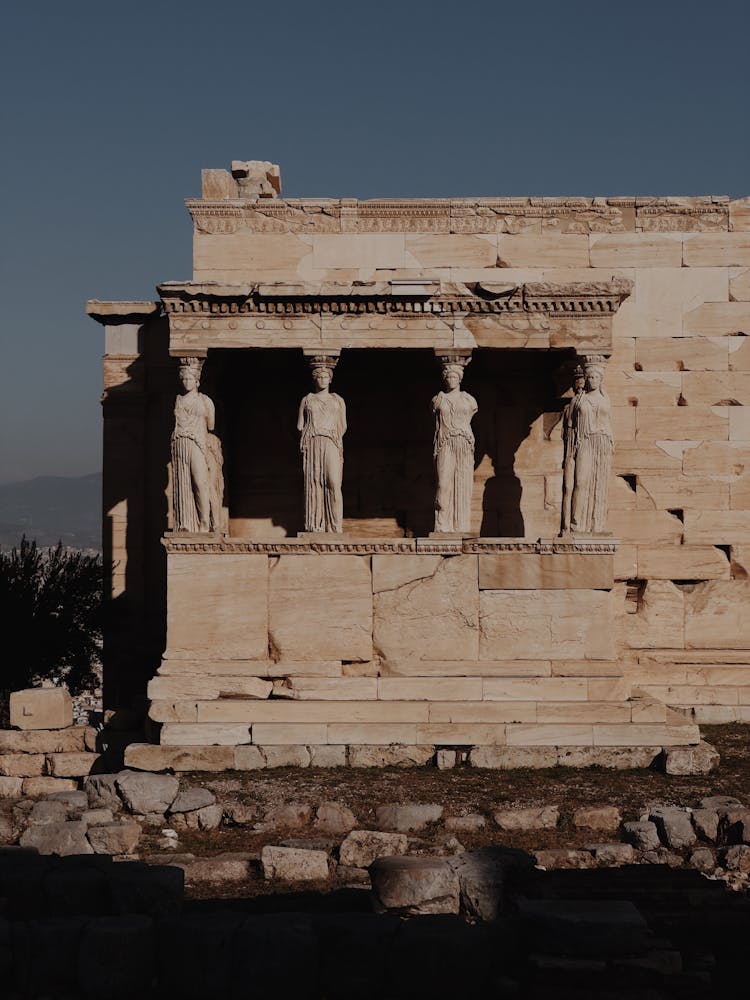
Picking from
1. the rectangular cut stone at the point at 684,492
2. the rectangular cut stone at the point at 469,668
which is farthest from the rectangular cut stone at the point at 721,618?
the rectangular cut stone at the point at 469,668

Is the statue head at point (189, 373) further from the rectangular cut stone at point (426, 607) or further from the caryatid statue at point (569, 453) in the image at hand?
the caryatid statue at point (569, 453)

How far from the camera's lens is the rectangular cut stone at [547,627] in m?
14.1

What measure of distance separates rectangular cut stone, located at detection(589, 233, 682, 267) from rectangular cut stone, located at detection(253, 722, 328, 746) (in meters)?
6.49

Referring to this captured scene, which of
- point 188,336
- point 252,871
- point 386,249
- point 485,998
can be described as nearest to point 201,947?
point 485,998

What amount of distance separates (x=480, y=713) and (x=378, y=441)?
3.90m

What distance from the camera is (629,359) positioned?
Result: 16.3 m

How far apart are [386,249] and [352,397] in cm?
178

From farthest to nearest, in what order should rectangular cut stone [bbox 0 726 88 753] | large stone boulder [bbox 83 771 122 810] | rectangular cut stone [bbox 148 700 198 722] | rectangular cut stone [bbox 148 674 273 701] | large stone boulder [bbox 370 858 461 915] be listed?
rectangular cut stone [bbox 0 726 88 753], rectangular cut stone [bbox 148 674 273 701], rectangular cut stone [bbox 148 700 198 722], large stone boulder [bbox 83 771 122 810], large stone boulder [bbox 370 858 461 915]

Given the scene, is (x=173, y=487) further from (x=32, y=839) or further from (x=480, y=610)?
(x=32, y=839)

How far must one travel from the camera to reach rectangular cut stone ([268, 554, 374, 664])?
46.1ft

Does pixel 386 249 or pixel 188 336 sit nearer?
pixel 188 336

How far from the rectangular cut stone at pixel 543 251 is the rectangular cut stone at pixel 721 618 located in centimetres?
411

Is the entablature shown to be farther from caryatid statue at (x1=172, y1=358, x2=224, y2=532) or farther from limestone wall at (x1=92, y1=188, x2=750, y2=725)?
limestone wall at (x1=92, y1=188, x2=750, y2=725)

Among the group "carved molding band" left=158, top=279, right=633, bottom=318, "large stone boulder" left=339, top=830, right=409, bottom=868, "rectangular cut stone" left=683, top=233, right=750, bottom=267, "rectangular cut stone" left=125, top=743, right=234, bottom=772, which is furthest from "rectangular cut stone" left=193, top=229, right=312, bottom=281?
"large stone boulder" left=339, top=830, right=409, bottom=868
